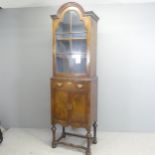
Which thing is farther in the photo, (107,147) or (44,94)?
(44,94)

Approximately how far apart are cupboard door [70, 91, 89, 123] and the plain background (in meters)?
0.74

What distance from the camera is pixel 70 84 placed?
2809mm

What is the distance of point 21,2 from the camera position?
11.0 feet

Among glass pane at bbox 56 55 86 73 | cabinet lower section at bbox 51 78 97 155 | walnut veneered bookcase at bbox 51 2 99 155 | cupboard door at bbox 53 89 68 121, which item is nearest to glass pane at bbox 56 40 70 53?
walnut veneered bookcase at bbox 51 2 99 155

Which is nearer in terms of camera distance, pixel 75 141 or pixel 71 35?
pixel 71 35

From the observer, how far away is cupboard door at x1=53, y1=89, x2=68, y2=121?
9.37 feet

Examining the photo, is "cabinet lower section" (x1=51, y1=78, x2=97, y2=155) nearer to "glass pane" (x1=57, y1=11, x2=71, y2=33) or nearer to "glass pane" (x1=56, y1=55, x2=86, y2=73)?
"glass pane" (x1=56, y1=55, x2=86, y2=73)

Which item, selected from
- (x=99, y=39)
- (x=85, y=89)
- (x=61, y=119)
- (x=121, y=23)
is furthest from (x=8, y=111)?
(x=121, y=23)

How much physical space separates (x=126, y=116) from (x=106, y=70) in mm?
798

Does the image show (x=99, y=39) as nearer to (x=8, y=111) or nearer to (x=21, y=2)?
(x=21, y=2)

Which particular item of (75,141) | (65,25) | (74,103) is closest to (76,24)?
(65,25)

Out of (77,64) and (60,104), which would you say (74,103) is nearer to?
(60,104)

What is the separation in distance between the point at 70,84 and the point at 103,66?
2.73 ft

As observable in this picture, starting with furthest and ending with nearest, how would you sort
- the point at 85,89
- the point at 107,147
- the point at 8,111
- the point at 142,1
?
the point at 8,111 < the point at 142,1 < the point at 107,147 < the point at 85,89
